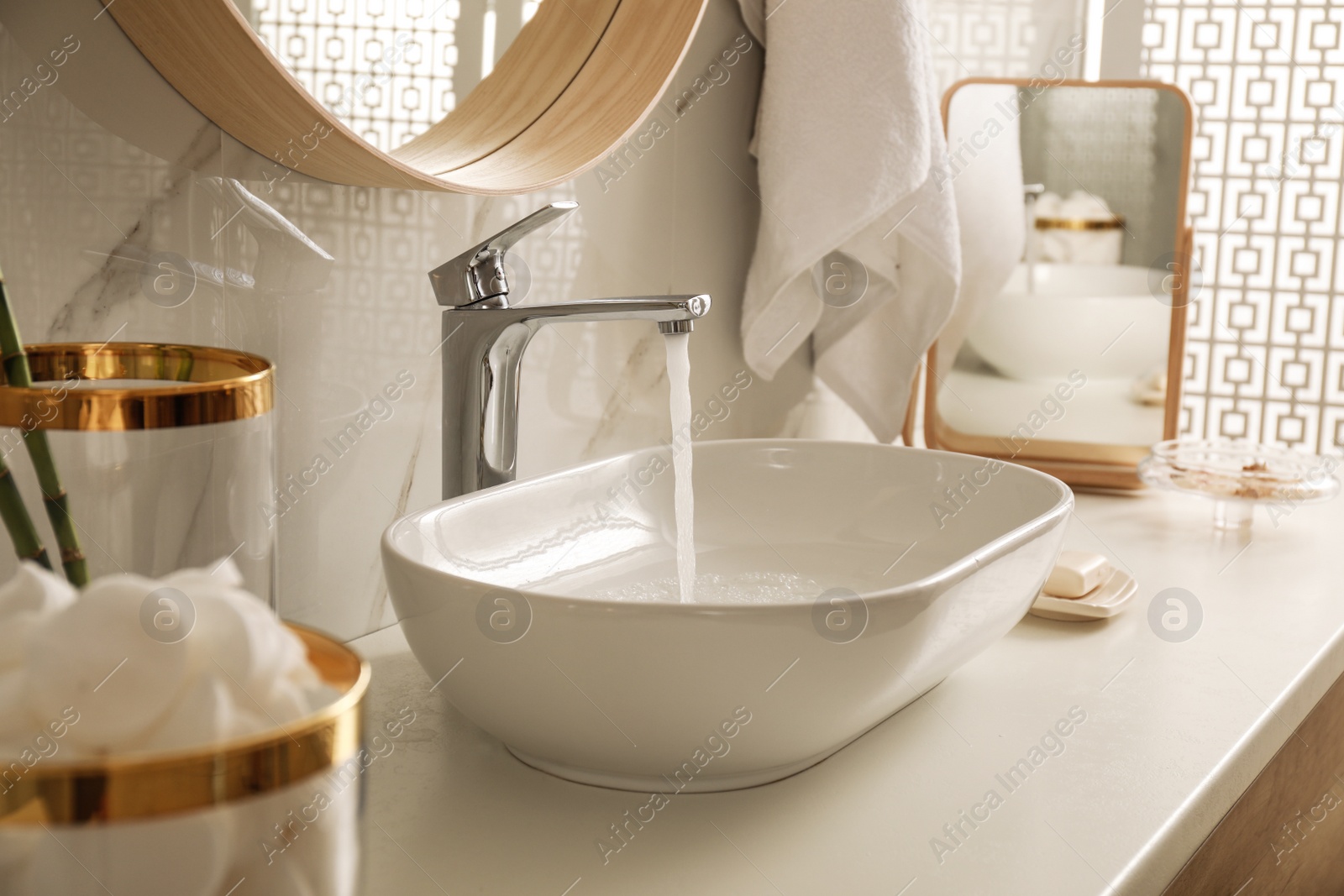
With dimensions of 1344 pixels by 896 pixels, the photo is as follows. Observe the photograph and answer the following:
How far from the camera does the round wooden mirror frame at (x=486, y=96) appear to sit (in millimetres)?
584

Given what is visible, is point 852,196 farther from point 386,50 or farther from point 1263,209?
point 1263,209

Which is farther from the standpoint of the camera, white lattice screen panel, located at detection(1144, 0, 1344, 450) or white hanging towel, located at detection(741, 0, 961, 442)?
white lattice screen panel, located at detection(1144, 0, 1344, 450)

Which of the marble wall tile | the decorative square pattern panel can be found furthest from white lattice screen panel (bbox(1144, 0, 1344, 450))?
the marble wall tile

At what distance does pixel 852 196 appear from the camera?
1102mm

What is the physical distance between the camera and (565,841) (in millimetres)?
571

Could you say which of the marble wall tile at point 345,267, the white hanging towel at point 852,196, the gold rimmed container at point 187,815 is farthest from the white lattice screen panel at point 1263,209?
the gold rimmed container at point 187,815

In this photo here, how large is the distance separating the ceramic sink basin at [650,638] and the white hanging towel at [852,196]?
1.16ft

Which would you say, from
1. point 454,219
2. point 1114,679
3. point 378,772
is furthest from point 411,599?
point 1114,679

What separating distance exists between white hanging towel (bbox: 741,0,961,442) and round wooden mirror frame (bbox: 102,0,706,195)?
21 cm

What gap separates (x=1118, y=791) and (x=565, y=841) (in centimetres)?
29

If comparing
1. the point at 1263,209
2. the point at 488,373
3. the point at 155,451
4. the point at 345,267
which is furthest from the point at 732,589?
the point at 1263,209

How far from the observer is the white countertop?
21.5 inches

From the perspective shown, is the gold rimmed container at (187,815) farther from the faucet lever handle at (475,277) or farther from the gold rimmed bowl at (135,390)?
the faucet lever handle at (475,277)

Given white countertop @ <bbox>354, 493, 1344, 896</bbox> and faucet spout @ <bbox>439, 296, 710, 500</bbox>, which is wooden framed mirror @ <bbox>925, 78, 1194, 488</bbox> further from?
faucet spout @ <bbox>439, 296, 710, 500</bbox>
